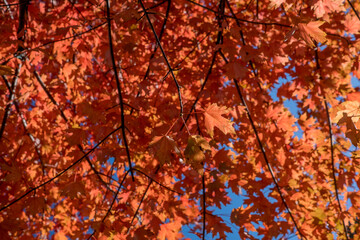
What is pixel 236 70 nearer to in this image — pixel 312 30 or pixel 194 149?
pixel 312 30

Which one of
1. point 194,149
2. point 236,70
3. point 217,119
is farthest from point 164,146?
point 236,70

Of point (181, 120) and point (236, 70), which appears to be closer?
point (236, 70)

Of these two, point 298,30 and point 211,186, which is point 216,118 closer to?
point 298,30

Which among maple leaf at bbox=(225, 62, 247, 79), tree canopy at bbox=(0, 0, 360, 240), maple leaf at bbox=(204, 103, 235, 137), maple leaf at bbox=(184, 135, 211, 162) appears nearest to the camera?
maple leaf at bbox=(184, 135, 211, 162)

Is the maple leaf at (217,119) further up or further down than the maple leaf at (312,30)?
further down

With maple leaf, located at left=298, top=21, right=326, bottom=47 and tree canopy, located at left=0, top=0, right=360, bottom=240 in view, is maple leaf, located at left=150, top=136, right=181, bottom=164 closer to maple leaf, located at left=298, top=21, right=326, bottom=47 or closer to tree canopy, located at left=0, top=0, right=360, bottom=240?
tree canopy, located at left=0, top=0, right=360, bottom=240

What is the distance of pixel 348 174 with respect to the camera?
3.46m

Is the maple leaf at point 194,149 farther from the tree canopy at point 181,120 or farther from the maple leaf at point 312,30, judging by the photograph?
the maple leaf at point 312,30

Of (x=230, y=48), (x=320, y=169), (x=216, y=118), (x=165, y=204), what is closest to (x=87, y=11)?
(x=230, y=48)

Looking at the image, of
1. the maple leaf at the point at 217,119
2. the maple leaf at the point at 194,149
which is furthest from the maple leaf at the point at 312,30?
the maple leaf at the point at 194,149

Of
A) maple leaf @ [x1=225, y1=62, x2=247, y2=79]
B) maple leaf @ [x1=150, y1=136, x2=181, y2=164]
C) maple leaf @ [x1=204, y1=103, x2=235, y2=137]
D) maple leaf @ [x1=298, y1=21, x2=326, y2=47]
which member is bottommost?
maple leaf @ [x1=150, y1=136, x2=181, y2=164]

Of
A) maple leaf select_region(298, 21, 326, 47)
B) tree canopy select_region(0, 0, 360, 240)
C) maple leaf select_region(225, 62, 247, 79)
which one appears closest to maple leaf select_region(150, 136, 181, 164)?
tree canopy select_region(0, 0, 360, 240)

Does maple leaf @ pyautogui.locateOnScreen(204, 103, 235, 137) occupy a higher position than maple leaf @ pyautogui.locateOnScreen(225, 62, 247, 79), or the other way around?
maple leaf @ pyautogui.locateOnScreen(225, 62, 247, 79)

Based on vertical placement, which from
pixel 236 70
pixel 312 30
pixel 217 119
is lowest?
pixel 217 119
